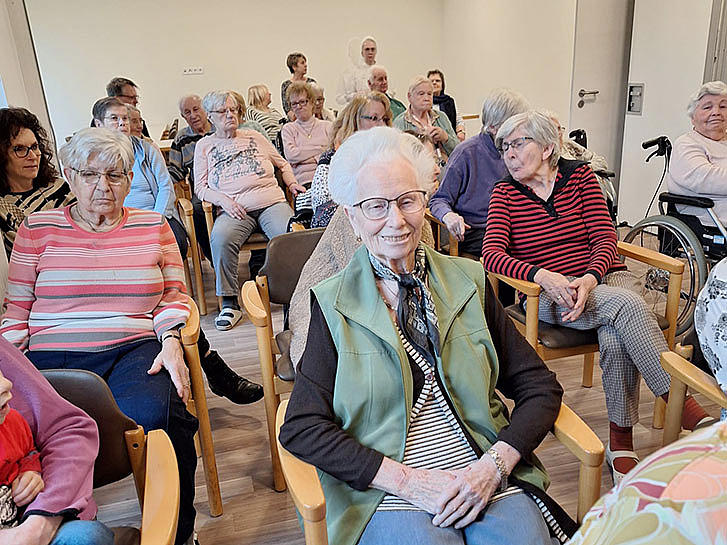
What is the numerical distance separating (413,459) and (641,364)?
3.45ft

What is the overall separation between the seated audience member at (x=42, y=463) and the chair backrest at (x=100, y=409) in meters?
0.07

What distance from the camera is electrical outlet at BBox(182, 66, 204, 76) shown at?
756 centimetres

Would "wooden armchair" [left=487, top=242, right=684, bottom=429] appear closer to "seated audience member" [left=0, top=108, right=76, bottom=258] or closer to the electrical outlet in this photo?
"seated audience member" [left=0, top=108, right=76, bottom=258]

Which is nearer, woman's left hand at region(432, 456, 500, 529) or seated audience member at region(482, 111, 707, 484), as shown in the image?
woman's left hand at region(432, 456, 500, 529)

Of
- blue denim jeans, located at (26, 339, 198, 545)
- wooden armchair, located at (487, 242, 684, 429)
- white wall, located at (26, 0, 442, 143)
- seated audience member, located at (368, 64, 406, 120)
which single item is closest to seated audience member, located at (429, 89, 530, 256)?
wooden armchair, located at (487, 242, 684, 429)

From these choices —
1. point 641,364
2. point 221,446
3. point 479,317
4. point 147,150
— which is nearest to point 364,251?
point 479,317

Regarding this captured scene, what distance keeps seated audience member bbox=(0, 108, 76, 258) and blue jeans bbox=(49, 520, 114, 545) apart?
55.4 inches

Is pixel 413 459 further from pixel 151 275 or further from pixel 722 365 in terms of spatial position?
pixel 151 275

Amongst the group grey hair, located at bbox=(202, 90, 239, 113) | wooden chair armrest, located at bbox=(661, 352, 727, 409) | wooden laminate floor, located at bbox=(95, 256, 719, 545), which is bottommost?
wooden laminate floor, located at bbox=(95, 256, 719, 545)

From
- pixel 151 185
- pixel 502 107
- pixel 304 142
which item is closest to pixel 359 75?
pixel 304 142

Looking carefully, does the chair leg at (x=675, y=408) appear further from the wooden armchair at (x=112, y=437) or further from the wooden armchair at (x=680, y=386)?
the wooden armchair at (x=112, y=437)

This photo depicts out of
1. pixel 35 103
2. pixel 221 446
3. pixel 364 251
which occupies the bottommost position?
pixel 221 446

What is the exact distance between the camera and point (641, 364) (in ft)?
6.23

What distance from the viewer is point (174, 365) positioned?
1.66 metres
